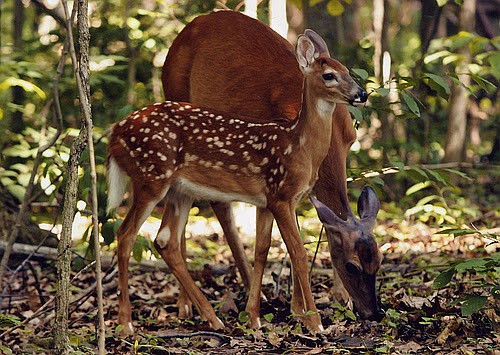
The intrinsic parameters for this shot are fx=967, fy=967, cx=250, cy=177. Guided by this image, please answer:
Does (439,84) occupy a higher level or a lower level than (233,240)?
higher

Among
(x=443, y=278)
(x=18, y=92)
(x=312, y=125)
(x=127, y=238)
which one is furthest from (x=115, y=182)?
(x=18, y=92)

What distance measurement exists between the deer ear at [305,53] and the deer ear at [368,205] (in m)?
0.97

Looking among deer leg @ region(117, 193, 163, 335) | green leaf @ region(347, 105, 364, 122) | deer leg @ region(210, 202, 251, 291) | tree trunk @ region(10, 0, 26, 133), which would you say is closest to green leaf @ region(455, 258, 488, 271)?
green leaf @ region(347, 105, 364, 122)

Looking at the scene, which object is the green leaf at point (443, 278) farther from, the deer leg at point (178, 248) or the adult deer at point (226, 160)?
the deer leg at point (178, 248)

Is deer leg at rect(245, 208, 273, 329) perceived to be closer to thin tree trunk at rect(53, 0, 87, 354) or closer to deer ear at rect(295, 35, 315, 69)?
deer ear at rect(295, 35, 315, 69)

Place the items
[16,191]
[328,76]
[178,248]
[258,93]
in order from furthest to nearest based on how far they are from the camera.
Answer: [16,191], [258,93], [178,248], [328,76]

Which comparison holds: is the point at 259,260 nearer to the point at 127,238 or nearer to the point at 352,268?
the point at 352,268

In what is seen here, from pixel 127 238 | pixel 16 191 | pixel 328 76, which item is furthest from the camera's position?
pixel 16 191

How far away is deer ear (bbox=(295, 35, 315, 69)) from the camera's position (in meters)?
6.34

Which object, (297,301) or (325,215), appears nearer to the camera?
(325,215)

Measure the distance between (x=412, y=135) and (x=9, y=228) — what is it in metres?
6.52

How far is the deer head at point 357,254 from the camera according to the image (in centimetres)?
626

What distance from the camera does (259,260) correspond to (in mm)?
6723

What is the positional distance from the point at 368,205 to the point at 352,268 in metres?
0.47
